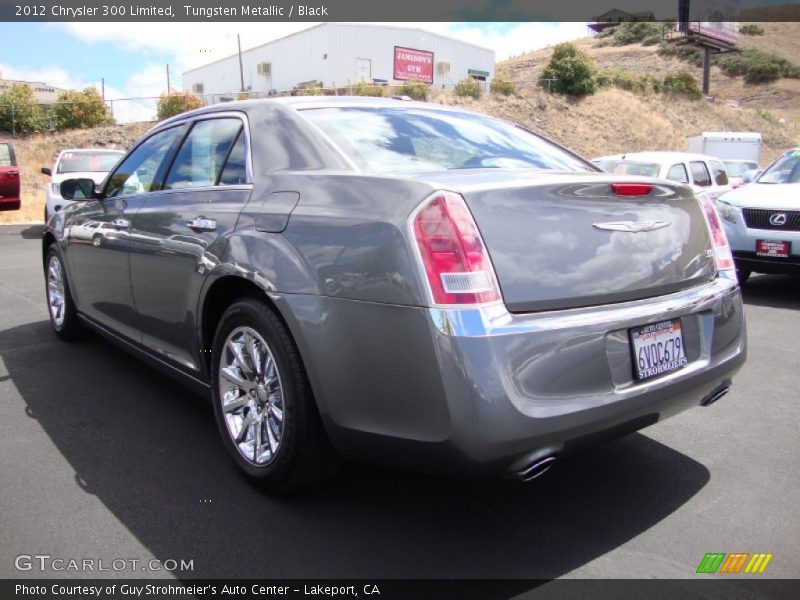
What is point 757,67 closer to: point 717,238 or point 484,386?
point 717,238

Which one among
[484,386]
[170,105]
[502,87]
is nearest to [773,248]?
[484,386]

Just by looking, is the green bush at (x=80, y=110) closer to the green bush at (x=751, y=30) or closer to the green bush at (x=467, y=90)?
the green bush at (x=467, y=90)

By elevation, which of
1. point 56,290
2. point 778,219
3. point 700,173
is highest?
point 700,173

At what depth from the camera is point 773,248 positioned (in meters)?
6.92

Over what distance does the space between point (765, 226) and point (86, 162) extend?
1204 centimetres

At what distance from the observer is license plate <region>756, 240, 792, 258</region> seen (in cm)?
682

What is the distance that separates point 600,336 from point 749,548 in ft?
3.30

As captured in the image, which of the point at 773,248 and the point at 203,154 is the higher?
the point at 203,154

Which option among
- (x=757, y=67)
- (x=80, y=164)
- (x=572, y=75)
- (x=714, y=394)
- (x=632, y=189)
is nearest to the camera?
(x=632, y=189)

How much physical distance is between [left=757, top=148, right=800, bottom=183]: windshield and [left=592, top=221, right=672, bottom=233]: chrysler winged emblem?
6104 mm

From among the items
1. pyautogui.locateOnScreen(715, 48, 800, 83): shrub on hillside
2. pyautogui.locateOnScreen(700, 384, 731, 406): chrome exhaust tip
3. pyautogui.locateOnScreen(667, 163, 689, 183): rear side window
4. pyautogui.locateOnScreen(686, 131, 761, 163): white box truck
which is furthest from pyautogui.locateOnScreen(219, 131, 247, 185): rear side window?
pyautogui.locateOnScreen(715, 48, 800, 83): shrub on hillside

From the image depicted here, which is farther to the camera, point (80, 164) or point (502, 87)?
point (502, 87)

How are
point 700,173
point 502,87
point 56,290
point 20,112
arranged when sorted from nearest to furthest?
1. point 56,290
2. point 700,173
3. point 20,112
4. point 502,87

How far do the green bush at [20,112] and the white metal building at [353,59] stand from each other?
443 inches
